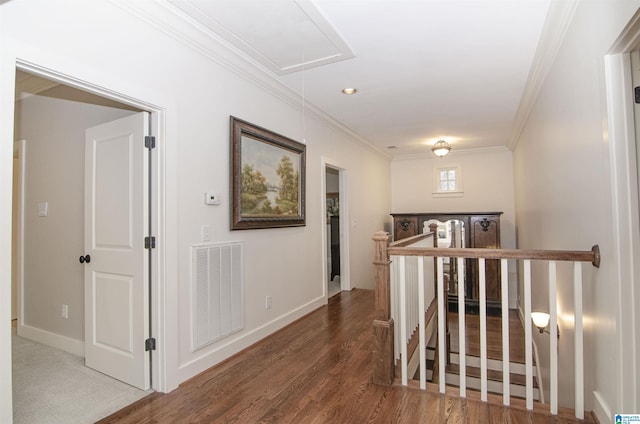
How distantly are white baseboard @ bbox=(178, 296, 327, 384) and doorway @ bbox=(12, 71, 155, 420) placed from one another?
46.3 inches

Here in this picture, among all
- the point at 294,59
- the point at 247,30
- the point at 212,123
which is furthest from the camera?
the point at 294,59

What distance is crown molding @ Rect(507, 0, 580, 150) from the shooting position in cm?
215

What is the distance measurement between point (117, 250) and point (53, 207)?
50.0 inches

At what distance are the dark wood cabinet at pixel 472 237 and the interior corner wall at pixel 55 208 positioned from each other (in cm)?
526

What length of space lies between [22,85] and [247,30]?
2.34m

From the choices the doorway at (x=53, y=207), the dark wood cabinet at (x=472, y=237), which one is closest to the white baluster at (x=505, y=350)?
the doorway at (x=53, y=207)

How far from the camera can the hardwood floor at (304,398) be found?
6.37 feet

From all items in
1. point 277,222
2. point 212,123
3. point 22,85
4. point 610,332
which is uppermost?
point 22,85

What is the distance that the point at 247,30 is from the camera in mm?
2498

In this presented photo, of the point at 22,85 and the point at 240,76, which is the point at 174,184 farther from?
the point at 22,85

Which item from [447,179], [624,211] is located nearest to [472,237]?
[447,179]

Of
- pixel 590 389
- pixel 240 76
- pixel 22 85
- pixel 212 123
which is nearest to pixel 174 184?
pixel 212 123

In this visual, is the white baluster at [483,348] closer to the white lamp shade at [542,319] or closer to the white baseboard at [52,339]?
the white lamp shade at [542,319]

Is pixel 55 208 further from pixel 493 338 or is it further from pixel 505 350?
pixel 493 338
